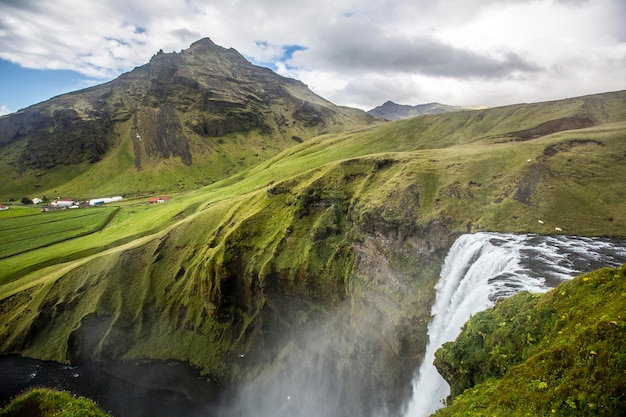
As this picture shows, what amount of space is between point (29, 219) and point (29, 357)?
100869mm

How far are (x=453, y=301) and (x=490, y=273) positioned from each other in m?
5.63

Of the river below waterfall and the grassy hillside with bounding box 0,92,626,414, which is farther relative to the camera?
the grassy hillside with bounding box 0,92,626,414

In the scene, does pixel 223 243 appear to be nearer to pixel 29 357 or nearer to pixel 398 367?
pixel 398 367

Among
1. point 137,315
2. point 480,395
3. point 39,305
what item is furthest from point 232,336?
point 480,395

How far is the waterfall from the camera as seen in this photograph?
3234 centimetres

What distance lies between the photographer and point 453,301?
130 ft

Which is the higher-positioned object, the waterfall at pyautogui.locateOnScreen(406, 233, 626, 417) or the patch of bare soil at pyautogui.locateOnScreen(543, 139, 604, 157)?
the patch of bare soil at pyautogui.locateOnScreen(543, 139, 604, 157)

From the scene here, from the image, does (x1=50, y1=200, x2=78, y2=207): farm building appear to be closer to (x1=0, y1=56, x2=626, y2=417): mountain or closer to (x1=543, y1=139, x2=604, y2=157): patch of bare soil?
(x1=0, y1=56, x2=626, y2=417): mountain

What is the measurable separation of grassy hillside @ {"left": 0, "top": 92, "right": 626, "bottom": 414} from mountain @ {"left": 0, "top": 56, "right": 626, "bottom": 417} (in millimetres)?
325

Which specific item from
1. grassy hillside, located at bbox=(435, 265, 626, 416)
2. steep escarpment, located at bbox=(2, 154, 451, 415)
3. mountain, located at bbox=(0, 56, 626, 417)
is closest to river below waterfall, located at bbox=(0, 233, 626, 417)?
mountain, located at bbox=(0, 56, 626, 417)

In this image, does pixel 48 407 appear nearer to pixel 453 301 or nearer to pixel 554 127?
pixel 453 301

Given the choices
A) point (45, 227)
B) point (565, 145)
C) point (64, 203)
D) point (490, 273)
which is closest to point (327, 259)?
point (490, 273)

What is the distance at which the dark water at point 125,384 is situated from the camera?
214 ft

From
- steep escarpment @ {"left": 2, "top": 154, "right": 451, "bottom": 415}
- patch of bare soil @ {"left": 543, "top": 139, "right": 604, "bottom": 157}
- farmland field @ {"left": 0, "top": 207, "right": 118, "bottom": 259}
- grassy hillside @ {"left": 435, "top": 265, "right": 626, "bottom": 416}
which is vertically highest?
patch of bare soil @ {"left": 543, "top": 139, "right": 604, "bottom": 157}
